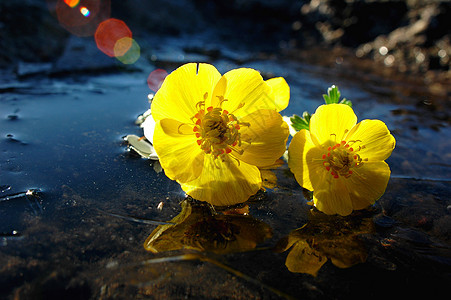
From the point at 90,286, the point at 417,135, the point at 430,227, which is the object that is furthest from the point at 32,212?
the point at 417,135

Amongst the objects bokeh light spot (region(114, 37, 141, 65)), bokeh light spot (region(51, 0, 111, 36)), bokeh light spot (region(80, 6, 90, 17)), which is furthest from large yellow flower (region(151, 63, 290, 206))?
bokeh light spot (region(80, 6, 90, 17))

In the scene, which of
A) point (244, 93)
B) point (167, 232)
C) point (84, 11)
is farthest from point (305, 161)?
point (84, 11)

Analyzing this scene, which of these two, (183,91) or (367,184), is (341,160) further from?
(183,91)

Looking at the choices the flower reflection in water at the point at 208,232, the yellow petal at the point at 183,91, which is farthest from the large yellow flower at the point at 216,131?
the flower reflection in water at the point at 208,232

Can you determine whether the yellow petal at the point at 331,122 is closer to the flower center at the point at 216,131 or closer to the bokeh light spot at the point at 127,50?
the flower center at the point at 216,131

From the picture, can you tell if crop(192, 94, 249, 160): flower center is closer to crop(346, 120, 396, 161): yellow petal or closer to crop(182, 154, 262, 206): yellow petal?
crop(182, 154, 262, 206): yellow petal
